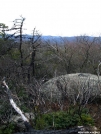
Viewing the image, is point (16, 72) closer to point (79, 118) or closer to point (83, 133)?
point (79, 118)

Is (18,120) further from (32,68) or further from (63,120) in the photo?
(32,68)

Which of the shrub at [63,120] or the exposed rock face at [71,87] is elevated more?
the exposed rock face at [71,87]

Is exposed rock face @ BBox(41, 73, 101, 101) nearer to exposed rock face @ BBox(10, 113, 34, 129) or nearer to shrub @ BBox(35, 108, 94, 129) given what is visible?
shrub @ BBox(35, 108, 94, 129)

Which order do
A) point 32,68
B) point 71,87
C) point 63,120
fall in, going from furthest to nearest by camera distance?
point 32,68 < point 71,87 < point 63,120

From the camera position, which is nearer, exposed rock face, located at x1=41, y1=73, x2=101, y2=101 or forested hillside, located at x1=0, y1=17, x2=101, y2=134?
forested hillside, located at x1=0, y1=17, x2=101, y2=134

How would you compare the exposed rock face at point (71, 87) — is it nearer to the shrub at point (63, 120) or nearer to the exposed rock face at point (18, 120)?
the shrub at point (63, 120)

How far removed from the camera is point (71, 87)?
38.6 ft

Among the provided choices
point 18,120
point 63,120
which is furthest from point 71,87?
point 18,120

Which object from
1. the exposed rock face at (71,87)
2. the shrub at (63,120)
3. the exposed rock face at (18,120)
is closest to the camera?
the shrub at (63,120)

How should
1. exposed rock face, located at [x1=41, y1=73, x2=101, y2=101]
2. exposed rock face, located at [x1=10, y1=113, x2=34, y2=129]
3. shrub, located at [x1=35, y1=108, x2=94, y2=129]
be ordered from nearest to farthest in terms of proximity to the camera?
shrub, located at [x1=35, y1=108, x2=94, y2=129] → exposed rock face, located at [x1=10, y1=113, x2=34, y2=129] → exposed rock face, located at [x1=41, y1=73, x2=101, y2=101]

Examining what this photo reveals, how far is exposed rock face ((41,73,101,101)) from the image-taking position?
34.9 ft

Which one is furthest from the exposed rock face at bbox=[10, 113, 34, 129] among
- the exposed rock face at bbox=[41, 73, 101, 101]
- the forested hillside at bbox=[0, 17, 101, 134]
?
the exposed rock face at bbox=[41, 73, 101, 101]

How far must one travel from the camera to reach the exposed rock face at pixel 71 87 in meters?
10.6

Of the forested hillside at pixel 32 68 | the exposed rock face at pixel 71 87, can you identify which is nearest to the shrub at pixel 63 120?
the forested hillside at pixel 32 68
